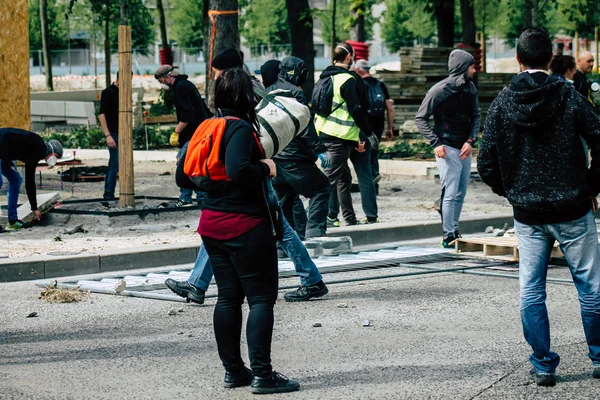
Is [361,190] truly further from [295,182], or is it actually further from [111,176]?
[111,176]

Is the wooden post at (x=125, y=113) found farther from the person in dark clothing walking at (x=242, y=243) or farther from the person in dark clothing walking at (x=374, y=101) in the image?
the person in dark clothing walking at (x=242, y=243)

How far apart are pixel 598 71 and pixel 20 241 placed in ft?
151

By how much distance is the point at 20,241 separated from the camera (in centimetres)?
1188

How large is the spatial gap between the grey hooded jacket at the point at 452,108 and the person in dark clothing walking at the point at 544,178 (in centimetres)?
495

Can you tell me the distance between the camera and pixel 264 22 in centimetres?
6862

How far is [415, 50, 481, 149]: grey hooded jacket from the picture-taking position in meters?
11.2

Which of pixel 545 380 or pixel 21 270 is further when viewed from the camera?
Answer: pixel 21 270

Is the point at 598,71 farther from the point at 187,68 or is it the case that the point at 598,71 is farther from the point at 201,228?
the point at 201,228

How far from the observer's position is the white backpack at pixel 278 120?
710cm

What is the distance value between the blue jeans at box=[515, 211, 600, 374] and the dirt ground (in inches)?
225

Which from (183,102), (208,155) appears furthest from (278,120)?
(183,102)

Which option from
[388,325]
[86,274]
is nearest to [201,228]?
[388,325]

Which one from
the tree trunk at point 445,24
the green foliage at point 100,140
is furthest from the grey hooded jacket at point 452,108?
the tree trunk at point 445,24

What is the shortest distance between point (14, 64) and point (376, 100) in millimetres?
5136
